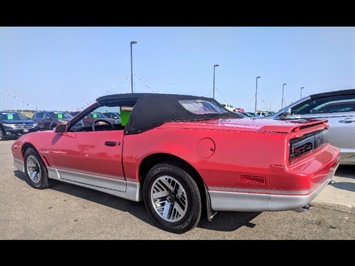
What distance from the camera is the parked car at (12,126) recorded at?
13.2 meters

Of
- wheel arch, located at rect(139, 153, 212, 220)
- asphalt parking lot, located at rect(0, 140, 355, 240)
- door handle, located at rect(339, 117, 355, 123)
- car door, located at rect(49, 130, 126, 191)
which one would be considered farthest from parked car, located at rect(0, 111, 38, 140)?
door handle, located at rect(339, 117, 355, 123)

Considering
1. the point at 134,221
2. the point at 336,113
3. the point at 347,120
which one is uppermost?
the point at 336,113

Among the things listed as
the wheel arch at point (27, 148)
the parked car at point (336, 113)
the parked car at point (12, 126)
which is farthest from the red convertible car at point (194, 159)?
the parked car at point (12, 126)

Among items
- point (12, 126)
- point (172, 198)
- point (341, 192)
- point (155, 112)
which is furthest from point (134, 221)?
point (12, 126)

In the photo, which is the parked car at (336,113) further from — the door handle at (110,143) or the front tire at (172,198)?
the door handle at (110,143)

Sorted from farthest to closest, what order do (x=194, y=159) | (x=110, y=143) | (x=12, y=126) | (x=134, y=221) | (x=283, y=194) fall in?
(x=12, y=126) → (x=110, y=143) → (x=134, y=221) → (x=194, y=159) → (x=283, y=194)

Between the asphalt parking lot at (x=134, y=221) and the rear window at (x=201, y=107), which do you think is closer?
the asphalt parking lot at (x=134, y=221)

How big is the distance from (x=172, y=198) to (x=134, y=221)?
2.08ft

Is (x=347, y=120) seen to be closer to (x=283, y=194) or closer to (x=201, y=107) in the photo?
(x=201, y=107)

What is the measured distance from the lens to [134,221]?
3172 mm

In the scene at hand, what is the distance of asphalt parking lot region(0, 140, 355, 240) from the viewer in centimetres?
279

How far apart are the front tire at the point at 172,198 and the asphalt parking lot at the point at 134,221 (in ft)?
0.44

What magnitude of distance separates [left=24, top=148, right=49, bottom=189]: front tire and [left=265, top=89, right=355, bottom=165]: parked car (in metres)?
4.24
